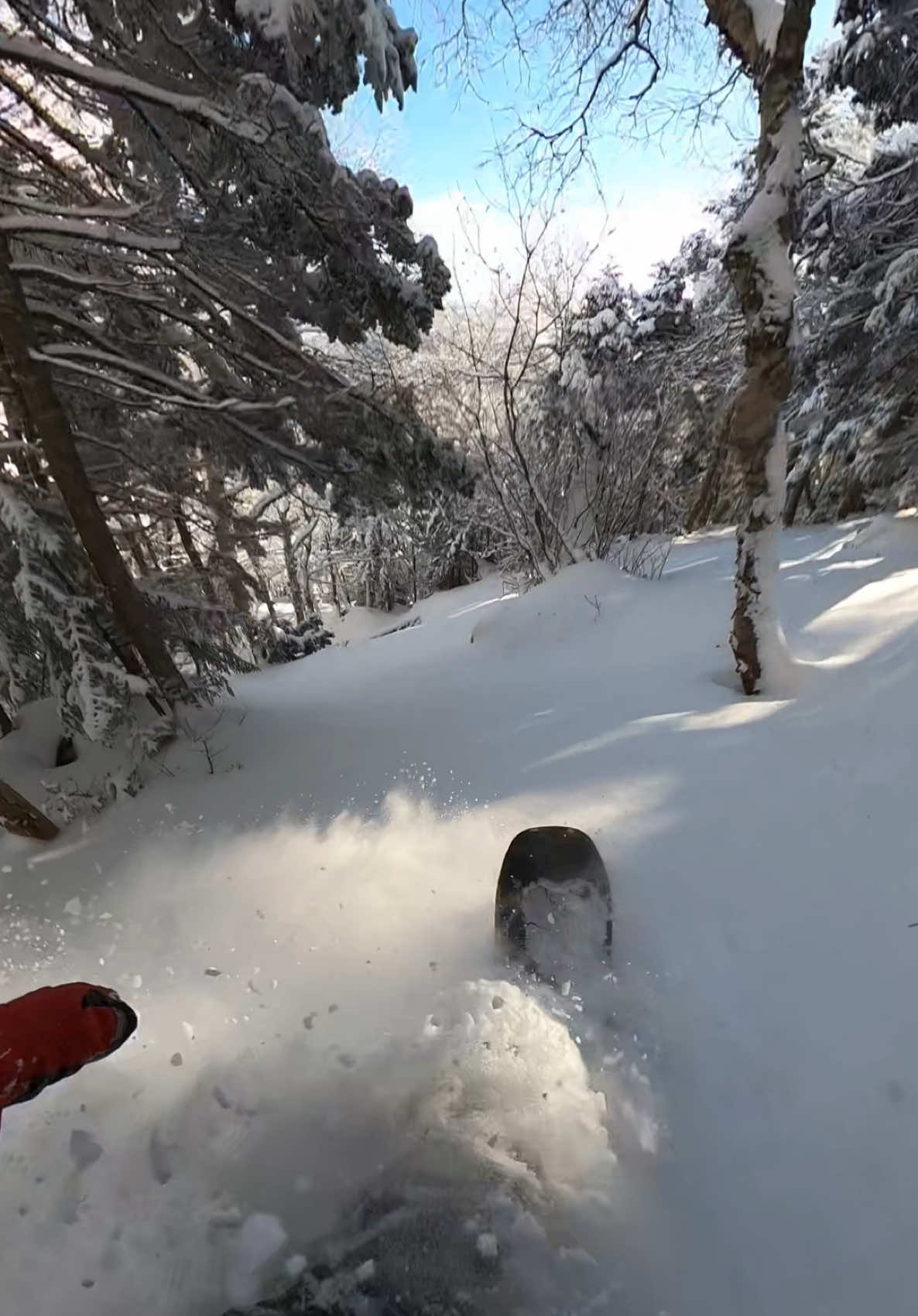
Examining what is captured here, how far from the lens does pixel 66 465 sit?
175 inches

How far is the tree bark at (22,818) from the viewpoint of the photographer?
13.7 feet

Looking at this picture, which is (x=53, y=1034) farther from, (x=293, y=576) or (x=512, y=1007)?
(x=293, y=576)

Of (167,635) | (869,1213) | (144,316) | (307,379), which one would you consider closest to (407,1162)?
(869,1213)

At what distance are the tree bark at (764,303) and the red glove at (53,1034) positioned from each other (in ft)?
14.4

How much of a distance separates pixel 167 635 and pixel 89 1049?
12.8 feet

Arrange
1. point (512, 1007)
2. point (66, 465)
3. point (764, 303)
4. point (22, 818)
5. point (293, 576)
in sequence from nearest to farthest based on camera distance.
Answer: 1. point (512, 1007)
2. point (764, 303)
3. point (22, 818)
4. point (66, 465)
5. point (293, 576)

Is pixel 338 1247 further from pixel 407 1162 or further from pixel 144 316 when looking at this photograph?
pixel 144 316

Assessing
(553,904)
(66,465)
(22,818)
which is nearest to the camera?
(553,904)

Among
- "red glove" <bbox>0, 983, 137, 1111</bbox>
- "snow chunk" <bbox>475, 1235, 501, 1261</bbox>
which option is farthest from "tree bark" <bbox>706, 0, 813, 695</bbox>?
"red glove" <bbox>0, 983, 137, 1111</bbox>

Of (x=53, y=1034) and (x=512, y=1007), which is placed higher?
(x=53, y=1034)

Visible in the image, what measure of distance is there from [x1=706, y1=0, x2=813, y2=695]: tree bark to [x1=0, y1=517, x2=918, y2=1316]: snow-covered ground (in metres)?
0.71

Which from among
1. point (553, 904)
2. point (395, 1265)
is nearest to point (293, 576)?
point (553, 904)

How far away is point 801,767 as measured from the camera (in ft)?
12.0

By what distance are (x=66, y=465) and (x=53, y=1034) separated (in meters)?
3.89
